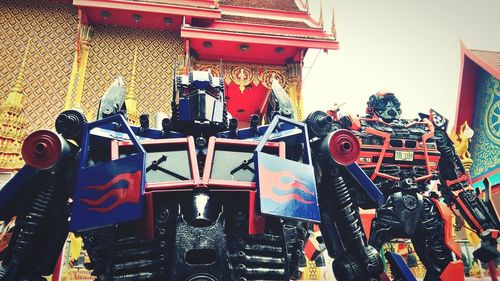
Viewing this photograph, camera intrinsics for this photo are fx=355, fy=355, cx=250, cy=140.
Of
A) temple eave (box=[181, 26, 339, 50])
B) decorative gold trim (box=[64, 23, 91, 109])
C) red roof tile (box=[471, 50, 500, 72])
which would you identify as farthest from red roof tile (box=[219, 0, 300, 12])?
red roof tile (box=[471, 50, 500, 72])

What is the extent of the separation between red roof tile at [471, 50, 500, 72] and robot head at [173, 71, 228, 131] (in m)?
11.9

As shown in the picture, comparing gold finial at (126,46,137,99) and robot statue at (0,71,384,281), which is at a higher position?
gold finial at (126,46,137,99)

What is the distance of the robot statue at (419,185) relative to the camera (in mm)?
4555

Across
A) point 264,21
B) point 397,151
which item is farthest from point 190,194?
point 264,21

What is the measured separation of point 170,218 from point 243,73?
338 inches

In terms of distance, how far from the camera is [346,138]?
10.3 feet

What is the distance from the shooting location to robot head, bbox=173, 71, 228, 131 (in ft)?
10.1

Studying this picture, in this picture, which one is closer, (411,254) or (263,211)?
(263,211)

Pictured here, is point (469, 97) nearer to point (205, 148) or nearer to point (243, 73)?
point (243, 73)

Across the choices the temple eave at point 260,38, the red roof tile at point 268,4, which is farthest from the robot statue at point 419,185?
the red roof tile at point 268,4

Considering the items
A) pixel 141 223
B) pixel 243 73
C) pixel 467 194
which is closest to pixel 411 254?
pixel 467 194

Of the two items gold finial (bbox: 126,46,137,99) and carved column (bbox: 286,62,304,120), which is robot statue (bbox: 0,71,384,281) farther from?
carved column (bbox: 286,62,304,120)

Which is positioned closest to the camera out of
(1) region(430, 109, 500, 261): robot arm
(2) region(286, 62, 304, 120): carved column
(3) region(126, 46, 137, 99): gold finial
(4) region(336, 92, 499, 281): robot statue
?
(4) region(336, 92, 499, 281): robot statue

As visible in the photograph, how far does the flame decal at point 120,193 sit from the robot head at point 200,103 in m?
0.87
